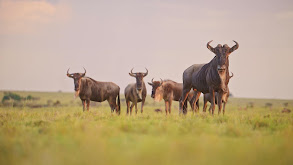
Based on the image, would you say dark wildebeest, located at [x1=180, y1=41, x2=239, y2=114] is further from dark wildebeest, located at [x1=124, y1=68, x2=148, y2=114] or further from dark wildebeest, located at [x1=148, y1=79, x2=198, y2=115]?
dark wildebeest, located at [x1=148, y1=79, x2=198, y2=115]

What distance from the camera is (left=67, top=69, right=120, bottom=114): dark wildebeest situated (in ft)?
51.6

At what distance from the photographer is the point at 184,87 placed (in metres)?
13.3

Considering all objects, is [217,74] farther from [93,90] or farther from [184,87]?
[93,90]

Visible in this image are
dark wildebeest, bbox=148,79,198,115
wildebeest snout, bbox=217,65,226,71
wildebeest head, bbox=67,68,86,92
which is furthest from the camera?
dark wildebeest, bbox=148,79,198,115

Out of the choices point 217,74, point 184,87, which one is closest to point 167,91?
point 184,87

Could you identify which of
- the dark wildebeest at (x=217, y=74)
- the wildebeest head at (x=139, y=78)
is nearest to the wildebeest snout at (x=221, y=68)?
the dark wildebeest at (x=217, y=74)

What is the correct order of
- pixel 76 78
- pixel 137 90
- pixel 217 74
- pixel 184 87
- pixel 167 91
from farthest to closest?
pixel 167 91 < pixel 137 90 < pixel 76 78 < pixel 184 87 < pixel 217 74

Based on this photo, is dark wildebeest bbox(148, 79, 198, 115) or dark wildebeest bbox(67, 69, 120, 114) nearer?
dark wildebeest bbox(67, 69, 120, 114)

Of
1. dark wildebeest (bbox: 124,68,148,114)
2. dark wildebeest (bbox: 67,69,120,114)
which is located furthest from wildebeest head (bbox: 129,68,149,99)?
dark wildebeest (bbox: 67,69,120,114)

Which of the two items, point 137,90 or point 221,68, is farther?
point 137,90

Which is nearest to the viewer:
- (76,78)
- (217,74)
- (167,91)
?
(217,74)

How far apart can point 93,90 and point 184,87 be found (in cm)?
576

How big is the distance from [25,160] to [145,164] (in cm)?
153

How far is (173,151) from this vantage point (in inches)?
166
